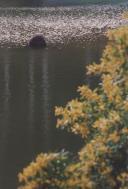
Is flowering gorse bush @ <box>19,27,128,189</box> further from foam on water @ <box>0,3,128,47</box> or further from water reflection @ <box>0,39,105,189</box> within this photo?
foam on water @ <box>0,3,128,47</box>

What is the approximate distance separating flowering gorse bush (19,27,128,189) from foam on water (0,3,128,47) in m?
40.3

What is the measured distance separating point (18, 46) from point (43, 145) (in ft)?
88.6

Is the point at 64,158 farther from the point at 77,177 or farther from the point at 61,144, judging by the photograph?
the point at 61,144

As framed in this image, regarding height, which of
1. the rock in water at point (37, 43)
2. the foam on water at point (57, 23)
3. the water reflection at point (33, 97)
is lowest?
the water reflection at point (33, 97)

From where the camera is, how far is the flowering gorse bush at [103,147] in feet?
19.5

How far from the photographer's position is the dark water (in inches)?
763

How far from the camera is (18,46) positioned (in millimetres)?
45562

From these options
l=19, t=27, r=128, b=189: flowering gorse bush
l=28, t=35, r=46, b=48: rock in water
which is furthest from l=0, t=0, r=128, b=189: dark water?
l=19, t=27, r=128, b=189: flowering gorse bush

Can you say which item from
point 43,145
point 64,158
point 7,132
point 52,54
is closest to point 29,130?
point 7,132

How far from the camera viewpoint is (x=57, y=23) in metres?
58.6

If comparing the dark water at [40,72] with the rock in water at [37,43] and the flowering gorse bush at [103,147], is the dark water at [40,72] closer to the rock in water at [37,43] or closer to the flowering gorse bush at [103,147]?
the rock in water at [37,43]

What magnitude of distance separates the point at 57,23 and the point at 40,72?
25.7 meters

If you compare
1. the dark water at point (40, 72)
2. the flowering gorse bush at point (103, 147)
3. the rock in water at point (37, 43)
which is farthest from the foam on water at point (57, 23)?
the flowering gorse bush at point (103, 147)

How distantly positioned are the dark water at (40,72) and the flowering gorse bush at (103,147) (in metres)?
9.44
